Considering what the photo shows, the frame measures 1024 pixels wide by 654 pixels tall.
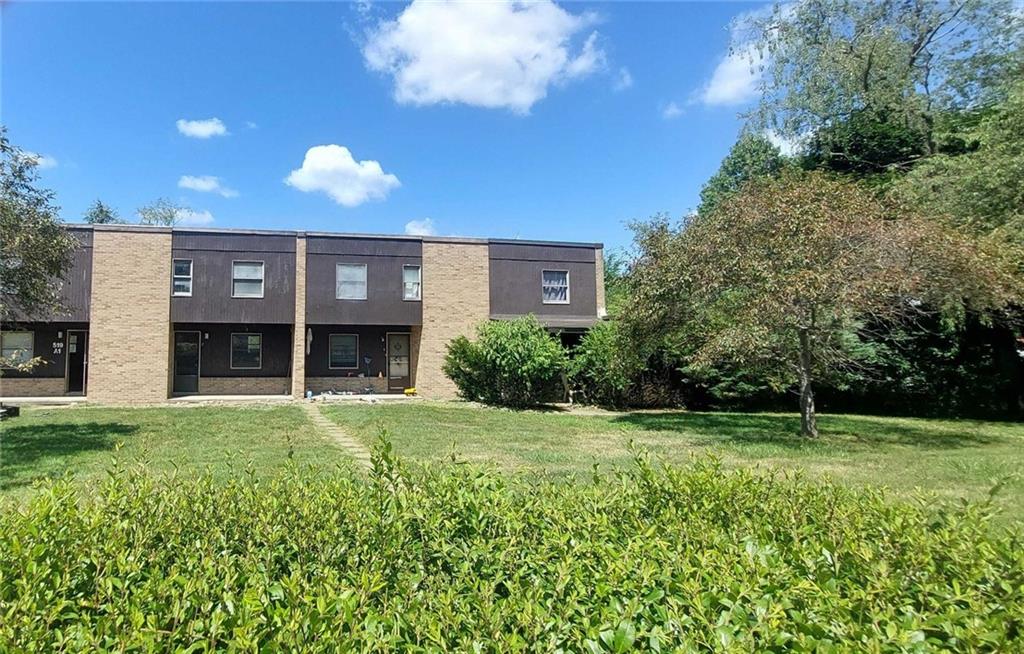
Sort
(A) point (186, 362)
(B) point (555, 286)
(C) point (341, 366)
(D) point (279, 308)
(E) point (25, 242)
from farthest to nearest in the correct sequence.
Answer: (B) point (555, 286) < (C) point (341, 366) < (A) point (186, 362) < (D) point (279, 308) < (E) point (25, 242)

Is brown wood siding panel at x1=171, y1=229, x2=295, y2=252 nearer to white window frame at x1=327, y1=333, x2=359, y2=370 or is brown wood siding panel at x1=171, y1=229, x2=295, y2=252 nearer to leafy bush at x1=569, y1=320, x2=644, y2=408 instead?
white window frame at x1=327, y1=333, x2=359, y2=370

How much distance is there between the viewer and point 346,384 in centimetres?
2225

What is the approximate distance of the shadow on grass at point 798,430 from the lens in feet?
37.6

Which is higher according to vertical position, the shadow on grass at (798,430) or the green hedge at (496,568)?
the green hedge at (496,568)

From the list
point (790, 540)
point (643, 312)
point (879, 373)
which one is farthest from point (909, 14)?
point (790, 540)

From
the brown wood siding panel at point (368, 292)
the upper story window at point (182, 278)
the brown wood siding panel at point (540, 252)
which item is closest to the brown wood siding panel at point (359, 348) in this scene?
the brown wood siding panel at point (368, 292)

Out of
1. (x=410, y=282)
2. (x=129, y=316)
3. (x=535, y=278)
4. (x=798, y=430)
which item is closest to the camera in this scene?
(x=798, y=430)

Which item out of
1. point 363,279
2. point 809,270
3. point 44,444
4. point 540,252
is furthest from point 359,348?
point 809,270

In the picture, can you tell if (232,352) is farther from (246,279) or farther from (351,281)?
(351,281)

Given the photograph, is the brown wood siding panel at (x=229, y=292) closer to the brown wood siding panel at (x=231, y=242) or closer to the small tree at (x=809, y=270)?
the brown wood siding panel at (x=231, y=242)

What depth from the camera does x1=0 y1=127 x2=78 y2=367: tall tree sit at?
31.5 ft

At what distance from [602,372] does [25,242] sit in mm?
13874

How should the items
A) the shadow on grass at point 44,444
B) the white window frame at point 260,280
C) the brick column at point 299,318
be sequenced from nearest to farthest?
the shadow on grass at point 44,444 → the white window frame at point 260,280 → the brick column at point 299,318

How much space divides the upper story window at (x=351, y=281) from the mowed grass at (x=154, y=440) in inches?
214
